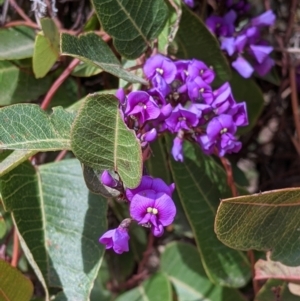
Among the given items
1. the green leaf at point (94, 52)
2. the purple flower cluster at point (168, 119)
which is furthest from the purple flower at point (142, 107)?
the green leaf at point (94, 52)

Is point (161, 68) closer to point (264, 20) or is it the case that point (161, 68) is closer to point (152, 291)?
point (264, 20)

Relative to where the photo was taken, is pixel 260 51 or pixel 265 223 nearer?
pixel 265 223

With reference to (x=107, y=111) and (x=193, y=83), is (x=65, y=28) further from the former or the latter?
(x=107, y=111)

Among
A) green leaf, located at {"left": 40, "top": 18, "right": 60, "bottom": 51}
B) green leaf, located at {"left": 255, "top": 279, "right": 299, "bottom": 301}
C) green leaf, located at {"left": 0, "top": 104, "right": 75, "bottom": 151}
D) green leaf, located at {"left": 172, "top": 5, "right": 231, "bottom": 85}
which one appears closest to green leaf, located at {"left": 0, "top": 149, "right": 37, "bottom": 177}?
green leaf, located at {"left": 0, "top": 104, "right": 75, "bottom": 151}

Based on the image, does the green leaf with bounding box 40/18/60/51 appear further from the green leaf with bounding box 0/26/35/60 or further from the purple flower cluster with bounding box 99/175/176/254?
the purple flower cluster with bounding box 99/175/176/254

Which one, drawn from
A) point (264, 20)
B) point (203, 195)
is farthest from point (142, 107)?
point (264, 20)

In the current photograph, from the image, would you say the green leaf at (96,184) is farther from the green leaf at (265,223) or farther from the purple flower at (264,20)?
the purple flower at (264,20)
